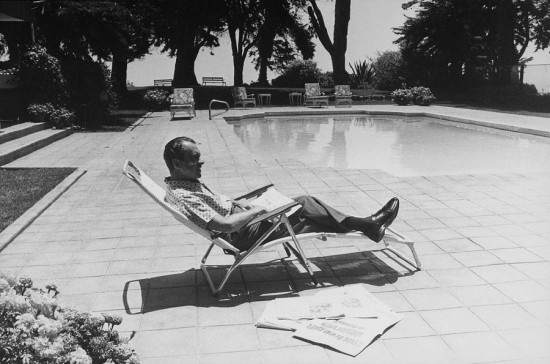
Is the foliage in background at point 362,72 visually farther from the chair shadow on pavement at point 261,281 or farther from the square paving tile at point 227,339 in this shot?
the square paving tile at point 227,339

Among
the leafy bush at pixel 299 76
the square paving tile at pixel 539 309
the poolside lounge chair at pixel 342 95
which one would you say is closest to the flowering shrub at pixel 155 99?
the poolside lounge chair at pixel 342 95

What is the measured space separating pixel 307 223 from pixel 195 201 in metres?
0.86

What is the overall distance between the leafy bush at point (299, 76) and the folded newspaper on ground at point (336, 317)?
27.5m

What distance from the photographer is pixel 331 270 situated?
4.25 m

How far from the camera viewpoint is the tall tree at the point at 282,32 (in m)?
30.4

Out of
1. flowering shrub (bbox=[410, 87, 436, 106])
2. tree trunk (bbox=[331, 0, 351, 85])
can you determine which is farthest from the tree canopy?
flowering shrub (bbox=[410, 87, 436, 106])

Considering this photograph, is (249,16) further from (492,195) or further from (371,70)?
(492,195)

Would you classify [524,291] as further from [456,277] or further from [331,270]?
[331,270]

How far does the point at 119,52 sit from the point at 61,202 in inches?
418

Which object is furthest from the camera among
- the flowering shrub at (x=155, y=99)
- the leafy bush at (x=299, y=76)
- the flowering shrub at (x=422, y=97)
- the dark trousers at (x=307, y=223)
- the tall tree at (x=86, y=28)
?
the leafy bush at (x=299, y=76)

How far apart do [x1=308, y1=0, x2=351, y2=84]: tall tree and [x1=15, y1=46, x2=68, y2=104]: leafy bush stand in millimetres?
15782

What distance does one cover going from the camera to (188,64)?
89.3 feet

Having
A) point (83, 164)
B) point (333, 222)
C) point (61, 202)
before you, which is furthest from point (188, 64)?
point (333, 222)

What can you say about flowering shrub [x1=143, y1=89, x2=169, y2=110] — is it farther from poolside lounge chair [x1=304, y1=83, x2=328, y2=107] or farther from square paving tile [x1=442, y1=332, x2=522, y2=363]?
square paving tile [x1=442, y1=332, x2=522, y2=363]
